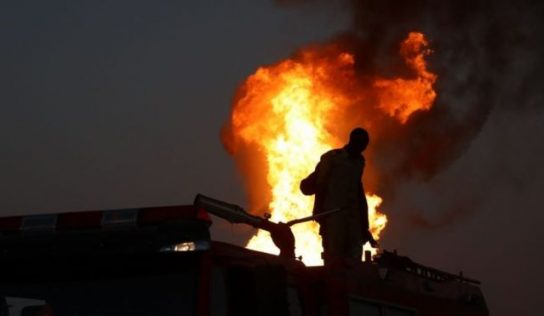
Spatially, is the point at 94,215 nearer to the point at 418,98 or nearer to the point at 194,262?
the point at 194,262

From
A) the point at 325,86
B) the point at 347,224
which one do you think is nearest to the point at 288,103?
the point at 325,86

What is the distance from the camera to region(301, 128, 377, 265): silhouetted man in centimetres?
908

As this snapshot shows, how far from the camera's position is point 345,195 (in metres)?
9.34

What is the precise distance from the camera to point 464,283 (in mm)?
8547

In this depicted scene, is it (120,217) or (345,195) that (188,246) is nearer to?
(120,217)

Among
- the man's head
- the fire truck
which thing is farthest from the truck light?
the man's head

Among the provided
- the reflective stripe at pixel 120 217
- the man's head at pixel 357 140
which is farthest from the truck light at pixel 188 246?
the man's head at pixel 357 140

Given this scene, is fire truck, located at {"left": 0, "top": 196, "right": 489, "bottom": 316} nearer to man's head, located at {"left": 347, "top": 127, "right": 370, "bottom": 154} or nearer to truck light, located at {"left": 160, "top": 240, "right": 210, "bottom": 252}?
truck light, located at {"left": 160, "top": 240, "right": 210, "bottom": 252}

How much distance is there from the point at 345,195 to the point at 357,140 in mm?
620

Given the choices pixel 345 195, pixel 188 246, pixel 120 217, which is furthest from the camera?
pixel 345 195

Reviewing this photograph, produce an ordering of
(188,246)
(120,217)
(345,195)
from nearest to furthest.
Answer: (188,246)
(120,217)
(345,195)

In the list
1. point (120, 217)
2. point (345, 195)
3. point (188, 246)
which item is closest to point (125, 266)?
point (120, 217)

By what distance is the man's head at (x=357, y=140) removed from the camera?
930 centimetres

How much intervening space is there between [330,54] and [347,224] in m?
9.91
